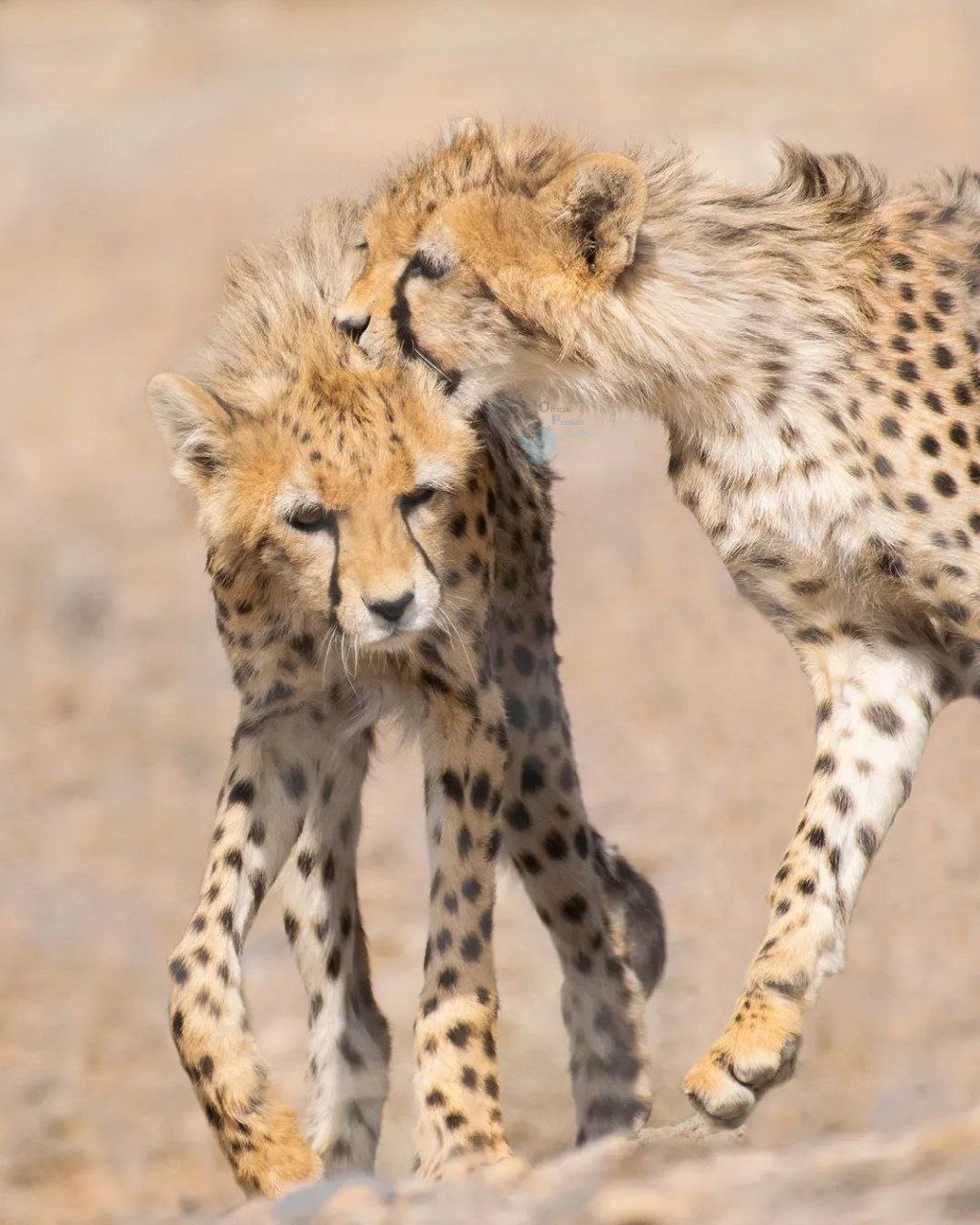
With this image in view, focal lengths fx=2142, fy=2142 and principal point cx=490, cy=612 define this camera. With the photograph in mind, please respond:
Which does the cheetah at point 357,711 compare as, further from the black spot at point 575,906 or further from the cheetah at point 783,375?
the cheetah at point 783,375

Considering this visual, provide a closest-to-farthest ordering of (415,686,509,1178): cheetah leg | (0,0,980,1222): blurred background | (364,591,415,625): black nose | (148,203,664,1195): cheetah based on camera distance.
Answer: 1. (364,591,415,625): black nose
2. (148,203,664,1195): cheetah
3. (415,686,509,1178): cheetah leg
4. (0,0,980,1222): blurred background

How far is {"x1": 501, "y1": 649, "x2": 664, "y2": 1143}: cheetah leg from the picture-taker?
431 cm

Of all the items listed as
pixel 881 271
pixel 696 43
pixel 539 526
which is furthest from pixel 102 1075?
pixel 696 43

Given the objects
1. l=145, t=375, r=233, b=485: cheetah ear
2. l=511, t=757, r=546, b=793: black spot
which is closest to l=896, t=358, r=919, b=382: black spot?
l=511, t=757, r=546, b=793: black spot

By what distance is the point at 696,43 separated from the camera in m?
12.5

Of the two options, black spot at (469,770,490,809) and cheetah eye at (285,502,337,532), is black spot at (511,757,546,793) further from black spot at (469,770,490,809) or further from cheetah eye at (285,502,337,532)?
cheetah eye at (285,502,337,532)

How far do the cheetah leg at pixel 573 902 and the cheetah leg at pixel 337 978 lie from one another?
13.2 inches

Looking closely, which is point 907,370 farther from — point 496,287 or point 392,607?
point 392,607

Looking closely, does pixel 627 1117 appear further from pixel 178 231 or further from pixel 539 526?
pixel 178 231

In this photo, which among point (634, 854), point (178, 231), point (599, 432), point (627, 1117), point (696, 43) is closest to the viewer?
point (627, 1117)

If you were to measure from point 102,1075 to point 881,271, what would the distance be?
3321mm

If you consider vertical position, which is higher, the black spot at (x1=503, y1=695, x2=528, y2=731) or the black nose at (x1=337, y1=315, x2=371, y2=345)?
the black nose at (x1=337, y1=315, x2=371, y2=345)

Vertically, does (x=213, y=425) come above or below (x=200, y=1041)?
above

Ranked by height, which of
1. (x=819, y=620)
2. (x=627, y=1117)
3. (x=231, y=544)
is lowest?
(x=627, y=1117)
